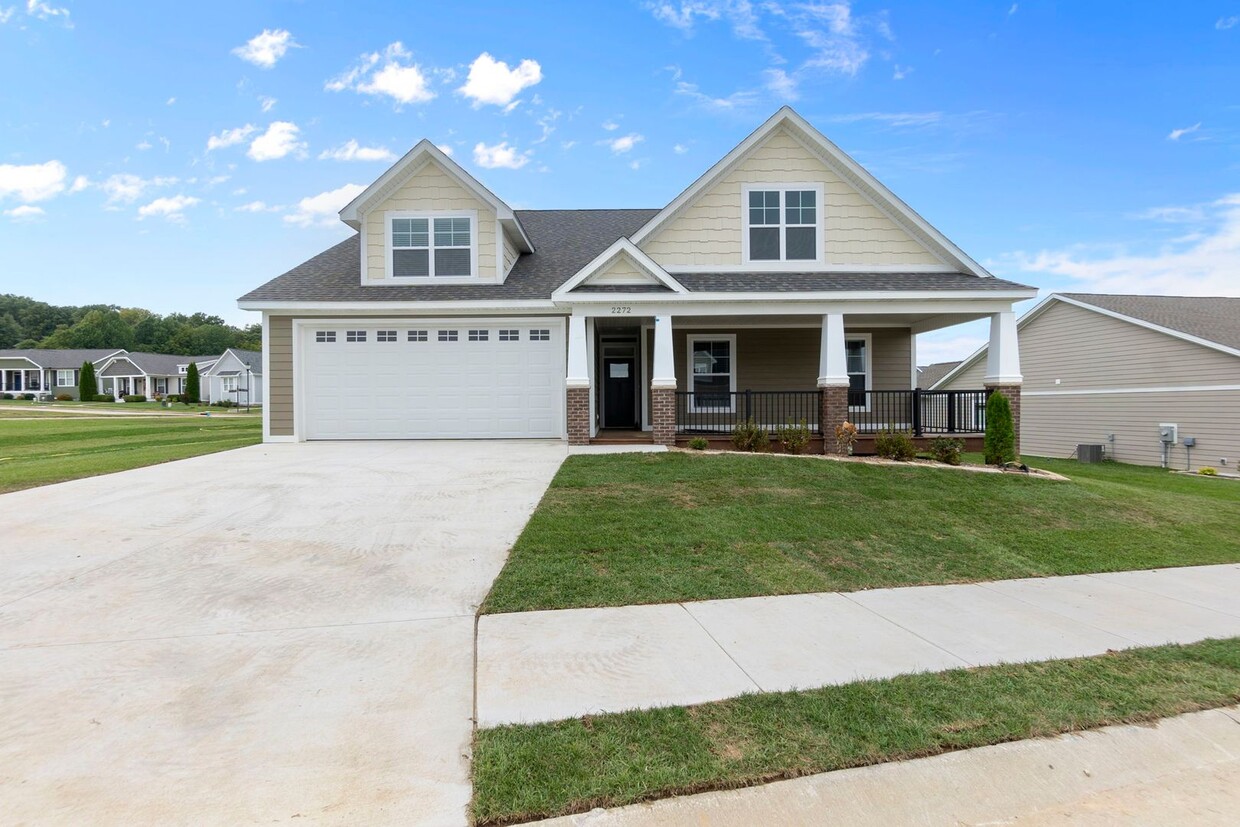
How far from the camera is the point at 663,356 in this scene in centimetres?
1320

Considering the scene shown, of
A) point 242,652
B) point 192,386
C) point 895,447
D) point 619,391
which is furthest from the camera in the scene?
point 192,386

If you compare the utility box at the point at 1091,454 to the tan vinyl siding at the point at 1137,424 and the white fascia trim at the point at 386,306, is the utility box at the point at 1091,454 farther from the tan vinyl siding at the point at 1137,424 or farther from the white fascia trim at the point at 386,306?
the white fascia trim at the point at 386,306

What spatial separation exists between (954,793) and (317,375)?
14825 millimetres

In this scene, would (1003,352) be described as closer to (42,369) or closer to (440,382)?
(440,382)

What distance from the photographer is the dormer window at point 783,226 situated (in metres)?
14.8

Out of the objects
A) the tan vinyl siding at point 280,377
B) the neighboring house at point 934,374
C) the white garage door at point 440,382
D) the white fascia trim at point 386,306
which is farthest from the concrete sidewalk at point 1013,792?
the neighboring house at point 934,374

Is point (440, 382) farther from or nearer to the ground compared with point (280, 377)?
nearer to the ground

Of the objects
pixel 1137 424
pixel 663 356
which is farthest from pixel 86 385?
pixel 1137 424

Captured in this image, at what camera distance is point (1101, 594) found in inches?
222

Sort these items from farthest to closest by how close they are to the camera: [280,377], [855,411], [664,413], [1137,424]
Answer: [1137,424] → [855,411] → [280,377] → [664,413]

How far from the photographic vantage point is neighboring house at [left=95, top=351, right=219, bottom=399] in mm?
61125

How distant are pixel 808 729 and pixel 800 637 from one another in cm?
130

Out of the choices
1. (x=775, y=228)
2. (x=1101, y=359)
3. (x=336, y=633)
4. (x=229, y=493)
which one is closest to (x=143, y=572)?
(x=336, y=633)

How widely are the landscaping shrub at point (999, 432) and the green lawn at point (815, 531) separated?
1.73 metres
